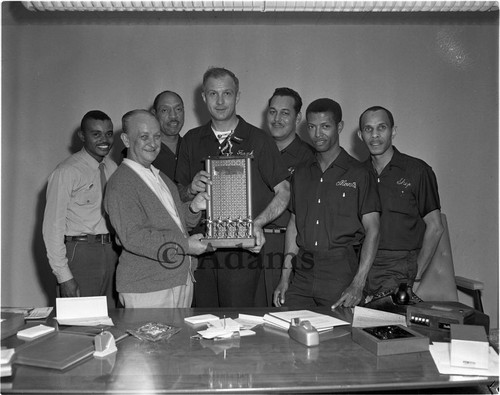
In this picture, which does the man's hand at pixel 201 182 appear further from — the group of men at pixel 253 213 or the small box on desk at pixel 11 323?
the small box on desk at pixel 11 323

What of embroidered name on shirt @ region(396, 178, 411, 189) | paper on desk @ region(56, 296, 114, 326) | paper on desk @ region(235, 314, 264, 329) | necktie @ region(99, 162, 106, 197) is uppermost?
necktie @ region(99, 162, 106, 197)

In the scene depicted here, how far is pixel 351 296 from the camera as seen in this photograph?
3.26 m

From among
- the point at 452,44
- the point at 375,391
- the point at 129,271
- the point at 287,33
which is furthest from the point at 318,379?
the point at 452,44

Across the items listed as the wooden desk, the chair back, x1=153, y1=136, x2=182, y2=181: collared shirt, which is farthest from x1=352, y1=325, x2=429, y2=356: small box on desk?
x1=153, y1=136, x2=182, y2=181: collared shirt

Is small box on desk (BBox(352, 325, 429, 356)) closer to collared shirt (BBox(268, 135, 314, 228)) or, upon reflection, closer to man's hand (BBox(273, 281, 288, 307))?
man's hand (BBox(273, 281, 288, 307))

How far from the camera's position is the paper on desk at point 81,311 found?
8.41 feet

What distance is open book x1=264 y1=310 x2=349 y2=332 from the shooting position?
244cm

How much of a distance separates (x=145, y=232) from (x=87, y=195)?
1560mm

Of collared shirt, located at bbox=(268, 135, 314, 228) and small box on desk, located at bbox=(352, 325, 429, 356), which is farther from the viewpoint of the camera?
collared shirt, located at bbox=(268, 135, 314, 228)

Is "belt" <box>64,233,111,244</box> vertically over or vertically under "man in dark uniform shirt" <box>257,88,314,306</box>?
under

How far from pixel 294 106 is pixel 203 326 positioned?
7.94ft

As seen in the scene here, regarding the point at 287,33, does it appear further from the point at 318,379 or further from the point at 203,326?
the point at 318,379

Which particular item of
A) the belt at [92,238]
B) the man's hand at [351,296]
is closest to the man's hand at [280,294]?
the man's hand at [351,296]

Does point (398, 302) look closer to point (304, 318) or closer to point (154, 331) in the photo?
point (304, 318)
